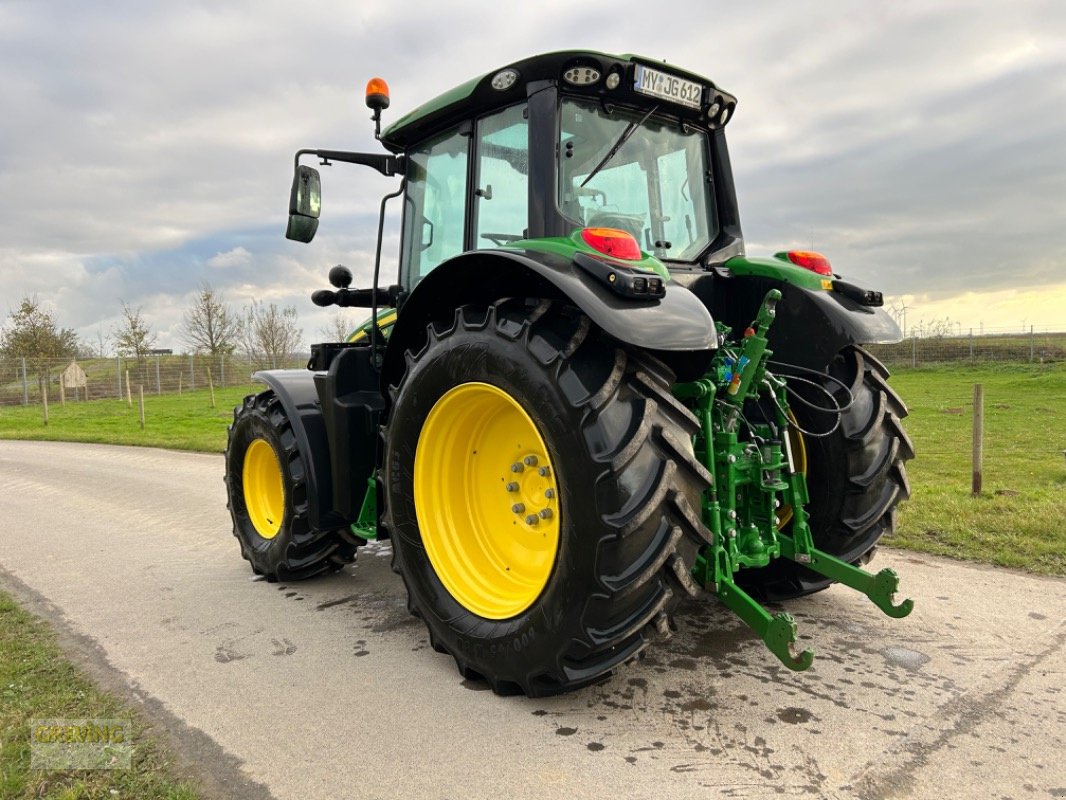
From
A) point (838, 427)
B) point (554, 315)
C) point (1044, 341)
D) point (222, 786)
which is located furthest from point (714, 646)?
point (1044, 341)

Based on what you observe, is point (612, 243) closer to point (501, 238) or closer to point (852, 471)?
point (501, 238)

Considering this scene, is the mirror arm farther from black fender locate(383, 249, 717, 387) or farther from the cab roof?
black fender locate(383, 249, 717, 387)

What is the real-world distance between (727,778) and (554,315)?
159 cm

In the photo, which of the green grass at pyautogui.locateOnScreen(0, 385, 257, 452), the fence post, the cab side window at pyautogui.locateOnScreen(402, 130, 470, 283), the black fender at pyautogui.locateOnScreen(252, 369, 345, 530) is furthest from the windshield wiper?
the green grass at pyautogui.locateOnScreen(0, 385, 257, 452)

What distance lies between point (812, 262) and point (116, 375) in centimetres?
3065

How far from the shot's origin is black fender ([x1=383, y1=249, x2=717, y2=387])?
2395 millimetres

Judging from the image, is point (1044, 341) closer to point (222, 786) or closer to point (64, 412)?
point (222, 786)

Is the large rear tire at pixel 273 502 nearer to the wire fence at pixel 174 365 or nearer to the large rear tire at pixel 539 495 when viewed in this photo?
the large rear tire at pixel 539 495

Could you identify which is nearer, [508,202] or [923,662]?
[923,662]

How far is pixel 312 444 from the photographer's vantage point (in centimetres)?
411

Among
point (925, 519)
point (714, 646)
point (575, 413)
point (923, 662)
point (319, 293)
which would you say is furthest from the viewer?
point (925, 519)

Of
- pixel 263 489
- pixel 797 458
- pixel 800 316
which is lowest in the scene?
pixel 263 489

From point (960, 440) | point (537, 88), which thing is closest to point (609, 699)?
point (537, 88)

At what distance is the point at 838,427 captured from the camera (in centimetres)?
342
